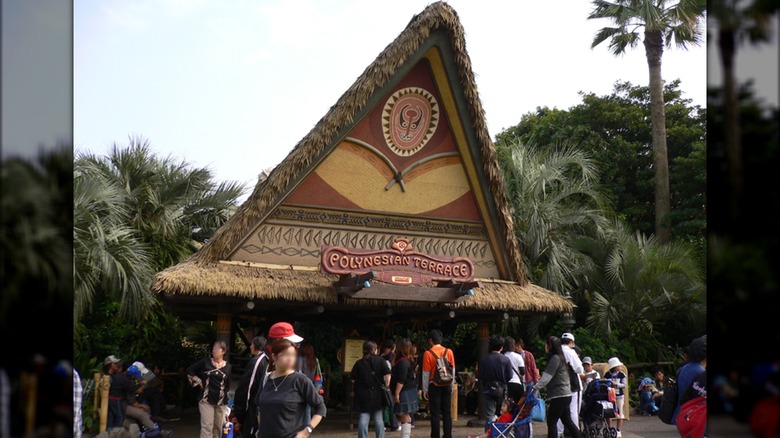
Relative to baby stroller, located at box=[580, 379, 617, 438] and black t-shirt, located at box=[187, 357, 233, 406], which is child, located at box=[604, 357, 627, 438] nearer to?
baby stroller, located at box=[580, 379, 617, 438]

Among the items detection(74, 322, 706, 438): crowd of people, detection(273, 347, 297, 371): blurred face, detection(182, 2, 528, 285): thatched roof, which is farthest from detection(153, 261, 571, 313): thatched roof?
detection(273, 347, 297, 371): blurred face

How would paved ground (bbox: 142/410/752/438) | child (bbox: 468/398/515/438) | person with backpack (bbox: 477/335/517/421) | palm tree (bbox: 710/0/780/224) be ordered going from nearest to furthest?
palm tree (bbox: 710/0/780/224) < child (bbox: 468/398/515/438) < person with backpack (bbox: 477/335/517/421) < paved ground (bbox: 142/410/752/438)

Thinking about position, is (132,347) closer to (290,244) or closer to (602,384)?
(290,244)

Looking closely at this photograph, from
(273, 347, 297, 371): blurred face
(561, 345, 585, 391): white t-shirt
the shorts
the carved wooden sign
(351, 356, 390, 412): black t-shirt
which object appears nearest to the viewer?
(273, 347, 297, 371): blurred face

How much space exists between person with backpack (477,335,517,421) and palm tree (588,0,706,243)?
46.3 ft

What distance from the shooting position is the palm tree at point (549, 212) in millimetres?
20297

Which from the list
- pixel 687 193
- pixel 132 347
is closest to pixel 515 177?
pixel 687 193

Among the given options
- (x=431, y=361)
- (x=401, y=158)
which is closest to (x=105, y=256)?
(x=401, y=158)

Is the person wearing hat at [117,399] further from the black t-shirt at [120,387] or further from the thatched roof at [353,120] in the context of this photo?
the thatched roof at [353,120]

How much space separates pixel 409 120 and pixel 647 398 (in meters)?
8.25

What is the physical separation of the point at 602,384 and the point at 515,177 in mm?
10909

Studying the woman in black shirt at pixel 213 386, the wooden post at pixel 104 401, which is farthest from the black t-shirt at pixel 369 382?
the wooden post at pixel 104 401

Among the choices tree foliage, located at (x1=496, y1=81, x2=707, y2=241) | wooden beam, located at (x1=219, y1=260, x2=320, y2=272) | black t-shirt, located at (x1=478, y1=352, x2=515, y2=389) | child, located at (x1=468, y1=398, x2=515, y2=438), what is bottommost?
child, located at (x1=468, y1=398, x2=515, y2=438)

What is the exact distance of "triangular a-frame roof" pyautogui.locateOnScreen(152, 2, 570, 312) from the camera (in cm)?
1313
